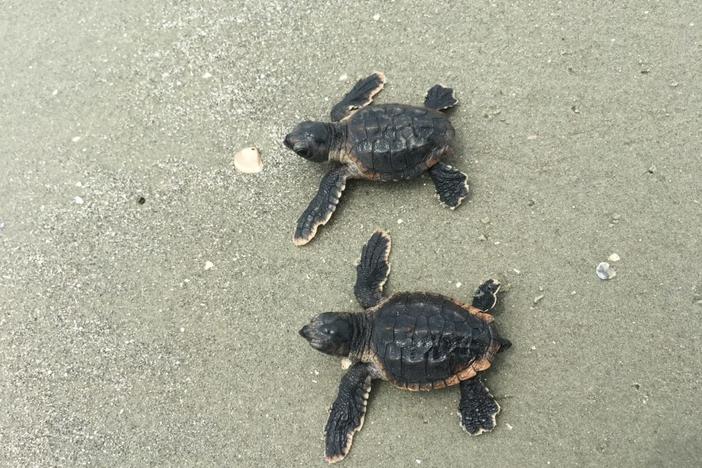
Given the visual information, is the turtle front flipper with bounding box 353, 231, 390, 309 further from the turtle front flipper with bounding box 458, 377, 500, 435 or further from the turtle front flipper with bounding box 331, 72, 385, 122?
the turtle front flipper with bounding box 331, 72, 385, 122

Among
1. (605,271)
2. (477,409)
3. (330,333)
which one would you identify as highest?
(605,271)

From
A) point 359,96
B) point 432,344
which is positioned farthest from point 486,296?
point 359,96

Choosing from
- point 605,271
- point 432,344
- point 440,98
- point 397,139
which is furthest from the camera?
point 440,98

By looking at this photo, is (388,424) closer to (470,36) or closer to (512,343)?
(512,343)

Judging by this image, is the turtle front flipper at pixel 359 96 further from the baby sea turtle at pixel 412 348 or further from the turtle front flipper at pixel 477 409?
the turtle front flipper at pixel 477 409

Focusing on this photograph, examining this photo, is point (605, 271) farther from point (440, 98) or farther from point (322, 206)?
point (322, 206)

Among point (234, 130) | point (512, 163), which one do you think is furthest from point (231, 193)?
point (512, 163)

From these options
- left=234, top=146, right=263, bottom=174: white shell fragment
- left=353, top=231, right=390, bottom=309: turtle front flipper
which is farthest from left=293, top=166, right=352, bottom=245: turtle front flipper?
left=234, top=146, right=263, bottom=174: white shell fragment

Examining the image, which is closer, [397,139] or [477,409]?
[477,409]
